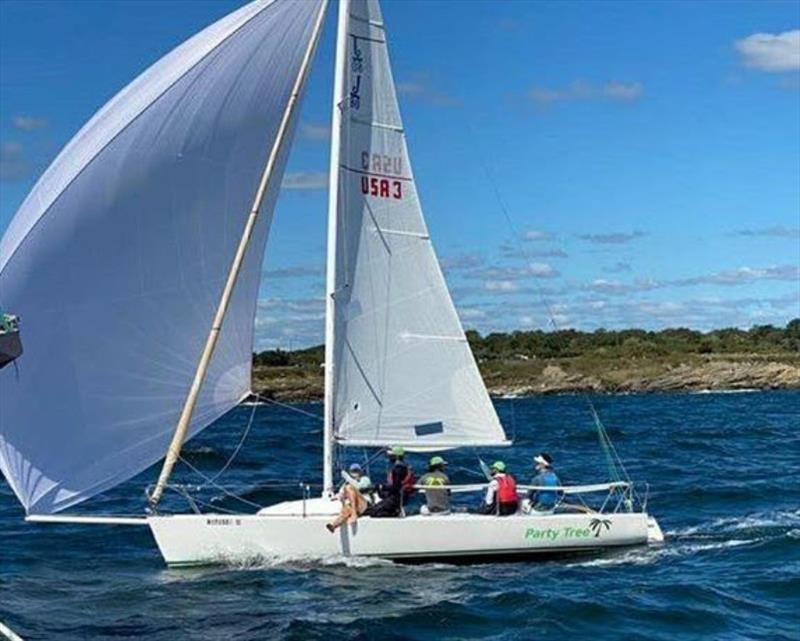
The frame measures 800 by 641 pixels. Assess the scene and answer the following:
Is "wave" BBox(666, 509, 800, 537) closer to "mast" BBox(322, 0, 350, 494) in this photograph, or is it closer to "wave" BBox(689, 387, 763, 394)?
"mast" BBox(322, 0, 350, 494)

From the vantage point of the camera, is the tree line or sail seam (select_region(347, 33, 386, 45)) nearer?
sail seam (select_region(347, 33, 386, 45))

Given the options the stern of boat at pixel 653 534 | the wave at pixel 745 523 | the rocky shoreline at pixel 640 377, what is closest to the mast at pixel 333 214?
the stern of boat at pixel 653 534

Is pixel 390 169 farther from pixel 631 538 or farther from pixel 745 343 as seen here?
pixel 745 343

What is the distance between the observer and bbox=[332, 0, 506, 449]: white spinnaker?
2577 cm

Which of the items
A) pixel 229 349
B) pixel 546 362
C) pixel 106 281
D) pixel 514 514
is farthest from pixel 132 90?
pixel 546 362

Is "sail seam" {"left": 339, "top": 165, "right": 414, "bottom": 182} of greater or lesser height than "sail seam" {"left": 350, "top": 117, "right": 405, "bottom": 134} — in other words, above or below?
below

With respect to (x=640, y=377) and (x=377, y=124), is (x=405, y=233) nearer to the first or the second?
(x=377, y=124)

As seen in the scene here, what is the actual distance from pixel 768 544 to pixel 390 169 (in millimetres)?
11123

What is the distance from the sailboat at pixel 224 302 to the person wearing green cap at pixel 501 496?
18.3 inches

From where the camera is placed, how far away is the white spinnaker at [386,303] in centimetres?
2577

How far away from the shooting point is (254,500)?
37281 millimetres

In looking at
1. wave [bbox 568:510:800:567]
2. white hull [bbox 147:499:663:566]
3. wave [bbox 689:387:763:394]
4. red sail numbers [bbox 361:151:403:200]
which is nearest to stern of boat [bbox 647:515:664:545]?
wave [bbox 568:510:800:567]

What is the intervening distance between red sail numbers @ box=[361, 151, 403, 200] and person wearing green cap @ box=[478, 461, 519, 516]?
5920 millimetres

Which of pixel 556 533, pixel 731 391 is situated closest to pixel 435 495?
pixel 556 533
